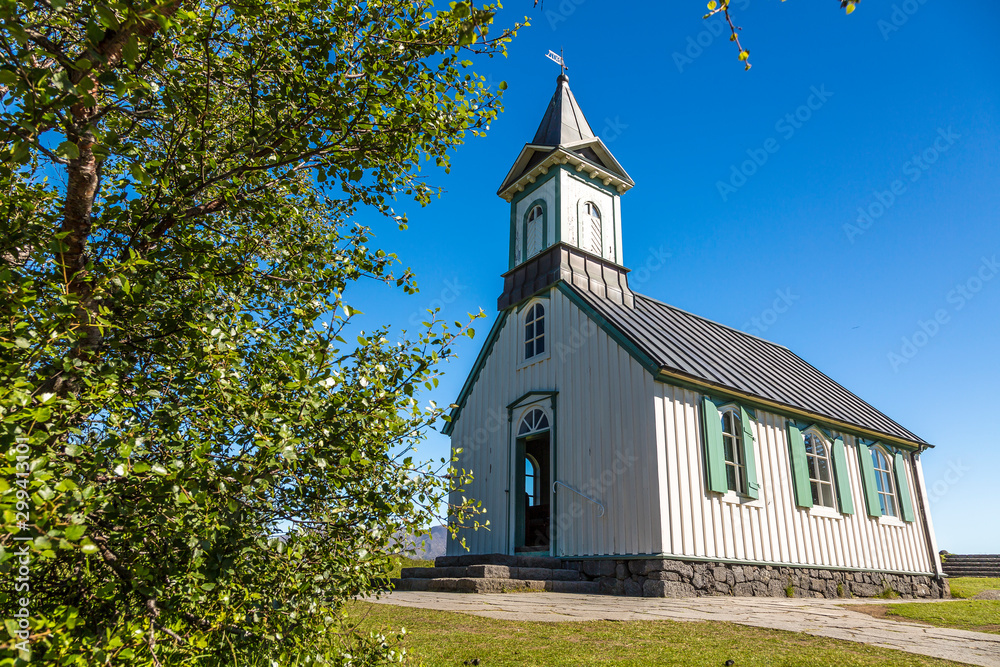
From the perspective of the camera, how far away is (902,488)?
1417cm

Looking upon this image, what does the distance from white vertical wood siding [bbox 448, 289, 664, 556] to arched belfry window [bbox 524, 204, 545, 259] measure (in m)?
1.55

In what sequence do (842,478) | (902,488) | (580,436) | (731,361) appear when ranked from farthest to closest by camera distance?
(902,488), (731,361), (842,478), (580,436)

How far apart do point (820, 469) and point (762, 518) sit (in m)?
2.80

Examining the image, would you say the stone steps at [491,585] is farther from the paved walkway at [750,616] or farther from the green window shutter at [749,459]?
the green window shutter at [749,459]

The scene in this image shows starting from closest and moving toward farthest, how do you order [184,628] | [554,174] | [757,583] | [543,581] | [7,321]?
1. [7,321]
2. [184,628]
3. [543,581]
4. [757,583]
5. [554,174]

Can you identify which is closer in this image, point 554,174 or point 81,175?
point 81,175

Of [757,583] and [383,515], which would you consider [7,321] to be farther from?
[757,583]

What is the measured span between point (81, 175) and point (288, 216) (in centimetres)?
126

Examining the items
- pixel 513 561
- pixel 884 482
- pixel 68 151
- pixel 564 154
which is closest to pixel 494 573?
pixel 513 561

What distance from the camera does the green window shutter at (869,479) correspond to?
13102mm

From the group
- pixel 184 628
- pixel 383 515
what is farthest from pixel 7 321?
pixel 383 515

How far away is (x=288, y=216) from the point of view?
3.85 meters

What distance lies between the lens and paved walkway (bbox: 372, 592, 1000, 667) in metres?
4.49

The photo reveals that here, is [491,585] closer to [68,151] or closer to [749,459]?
[749,459]
